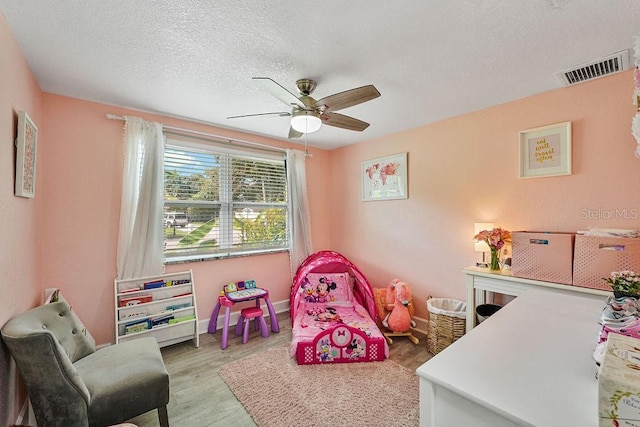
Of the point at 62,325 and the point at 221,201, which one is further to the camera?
the point at 221,201

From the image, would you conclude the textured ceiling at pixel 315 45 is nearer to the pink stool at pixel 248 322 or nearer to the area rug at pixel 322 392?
the pink stool at pixel 248 322

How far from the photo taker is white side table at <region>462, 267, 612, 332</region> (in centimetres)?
188

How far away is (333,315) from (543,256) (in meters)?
1.91

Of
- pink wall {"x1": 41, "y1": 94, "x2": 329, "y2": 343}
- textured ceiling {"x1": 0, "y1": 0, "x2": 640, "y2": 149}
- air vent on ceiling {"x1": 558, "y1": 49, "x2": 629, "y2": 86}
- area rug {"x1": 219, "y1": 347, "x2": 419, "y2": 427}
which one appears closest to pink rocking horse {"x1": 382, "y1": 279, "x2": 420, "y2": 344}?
area rug {"x1": 219, "y1": 347, "x2": 419, "y2": 427}

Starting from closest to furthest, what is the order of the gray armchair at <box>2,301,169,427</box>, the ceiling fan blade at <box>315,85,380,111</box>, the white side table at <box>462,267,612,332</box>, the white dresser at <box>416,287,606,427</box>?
the white dresser at <box>416,287,606,427</box> < the gray armchair at <box>2,301,169,427</box> < the ceiling fan blade at <box>315,85,380,111</box> < the white side table at <box>462,267,612,332</box>

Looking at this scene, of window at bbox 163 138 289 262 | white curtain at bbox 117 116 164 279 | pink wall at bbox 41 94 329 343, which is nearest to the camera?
pink wall at bbox 41 94 329 343

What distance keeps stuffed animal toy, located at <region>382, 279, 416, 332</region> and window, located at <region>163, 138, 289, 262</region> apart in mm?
1598

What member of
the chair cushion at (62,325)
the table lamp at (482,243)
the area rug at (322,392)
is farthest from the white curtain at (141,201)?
the table lamp at (482,243)

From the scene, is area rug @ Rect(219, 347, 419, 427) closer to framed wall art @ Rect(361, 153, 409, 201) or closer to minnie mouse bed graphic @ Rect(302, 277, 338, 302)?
minnie mouse bed graphic @ Rect(302, 277, 338, 302)

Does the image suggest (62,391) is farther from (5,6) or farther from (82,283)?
(5,6)

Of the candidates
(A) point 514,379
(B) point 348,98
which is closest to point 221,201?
Result: (B) point 348,98

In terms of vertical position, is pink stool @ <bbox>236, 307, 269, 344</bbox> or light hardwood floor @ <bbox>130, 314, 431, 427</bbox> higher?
pink stool @ <bbox>236, 307, 269, 344</bbox>

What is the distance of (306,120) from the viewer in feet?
6.63

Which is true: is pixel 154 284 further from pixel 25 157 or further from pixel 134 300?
pixel 25 157
